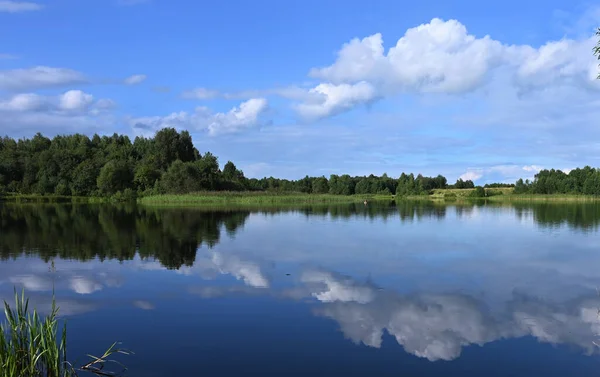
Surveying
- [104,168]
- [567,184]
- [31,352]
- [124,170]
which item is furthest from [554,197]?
[31,352]

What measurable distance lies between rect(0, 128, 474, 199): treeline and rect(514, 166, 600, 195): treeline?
6407cm

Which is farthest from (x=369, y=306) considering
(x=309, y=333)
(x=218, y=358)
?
(x=218, y=358)

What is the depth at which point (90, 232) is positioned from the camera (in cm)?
2639

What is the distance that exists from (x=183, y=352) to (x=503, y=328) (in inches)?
242

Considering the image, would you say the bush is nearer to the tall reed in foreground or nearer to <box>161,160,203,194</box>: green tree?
<box>161,160,203,194</box>: green tree

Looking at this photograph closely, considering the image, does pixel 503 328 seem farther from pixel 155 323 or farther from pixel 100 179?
pixel 100 179

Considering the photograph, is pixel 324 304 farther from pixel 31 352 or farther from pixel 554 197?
pixel 554 197

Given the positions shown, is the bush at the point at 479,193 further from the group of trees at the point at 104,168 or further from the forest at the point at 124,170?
the group of trees at the point at 104,168

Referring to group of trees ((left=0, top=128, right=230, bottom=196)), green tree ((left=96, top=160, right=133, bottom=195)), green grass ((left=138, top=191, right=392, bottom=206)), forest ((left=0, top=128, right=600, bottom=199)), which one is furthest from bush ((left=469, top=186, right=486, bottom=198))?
green tree ((left=96, top=160, right=133, bottom=195))

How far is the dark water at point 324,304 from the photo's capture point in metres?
7.64

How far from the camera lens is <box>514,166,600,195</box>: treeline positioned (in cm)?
10219

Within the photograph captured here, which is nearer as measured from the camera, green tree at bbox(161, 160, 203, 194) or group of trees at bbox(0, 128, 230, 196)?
green tree at bbox(161, 160, 203, 194)

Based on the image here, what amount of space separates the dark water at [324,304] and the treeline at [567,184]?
94100mm

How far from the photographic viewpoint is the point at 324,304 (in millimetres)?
10898
